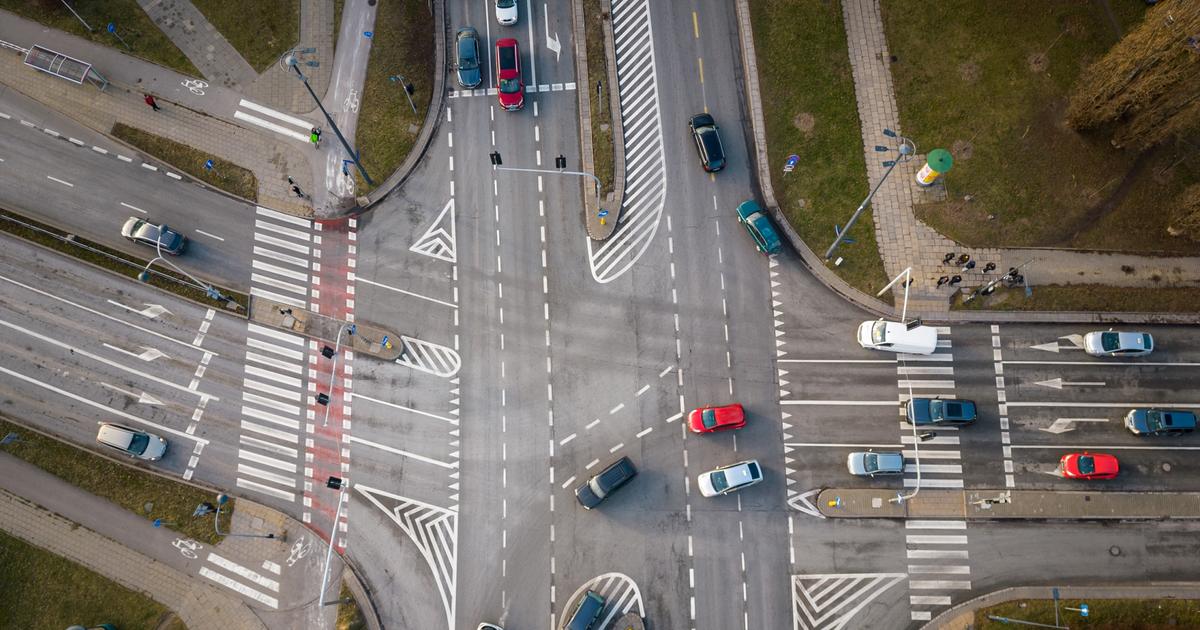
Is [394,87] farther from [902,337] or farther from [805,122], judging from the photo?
[902,337]

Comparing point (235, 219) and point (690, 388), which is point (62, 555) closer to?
point (235, 219)

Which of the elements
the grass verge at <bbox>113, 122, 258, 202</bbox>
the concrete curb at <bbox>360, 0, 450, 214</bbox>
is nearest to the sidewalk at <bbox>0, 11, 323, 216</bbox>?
the grass verge at <bbox>113, 122, 258, 202</bbox>

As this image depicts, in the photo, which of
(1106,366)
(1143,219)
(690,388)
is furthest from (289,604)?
(1143,219)

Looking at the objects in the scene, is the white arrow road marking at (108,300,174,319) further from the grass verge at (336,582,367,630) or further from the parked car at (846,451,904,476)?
the parked car at (846,451,904,476)

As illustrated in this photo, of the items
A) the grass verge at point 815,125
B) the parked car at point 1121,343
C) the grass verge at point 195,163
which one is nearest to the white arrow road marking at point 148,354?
the grass verge at point 195,163

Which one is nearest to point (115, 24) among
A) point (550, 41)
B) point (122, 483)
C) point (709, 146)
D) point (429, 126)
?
point (429, 126)
